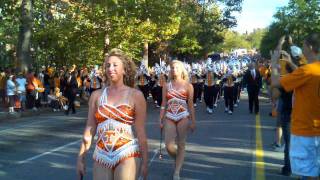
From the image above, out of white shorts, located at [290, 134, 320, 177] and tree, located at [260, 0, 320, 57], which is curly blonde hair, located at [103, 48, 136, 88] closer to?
white shorts, located at [290, 134, 320, 177]

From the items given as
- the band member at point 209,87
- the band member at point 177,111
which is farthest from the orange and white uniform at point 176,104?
the band member at point 209,87

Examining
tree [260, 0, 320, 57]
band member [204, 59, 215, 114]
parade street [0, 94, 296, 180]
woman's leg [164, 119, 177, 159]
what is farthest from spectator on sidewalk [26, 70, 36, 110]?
tree [260, 0, 320, 57]

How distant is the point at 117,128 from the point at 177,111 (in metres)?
3.61

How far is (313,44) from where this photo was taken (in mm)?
5492

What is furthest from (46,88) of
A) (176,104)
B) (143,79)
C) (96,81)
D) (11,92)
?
(176,104)

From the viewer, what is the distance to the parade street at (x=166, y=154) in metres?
8.95

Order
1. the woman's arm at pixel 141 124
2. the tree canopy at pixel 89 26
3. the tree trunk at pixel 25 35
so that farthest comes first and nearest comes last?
the tree canopy at pixel 89 26 → the tree trunk at pixel 25 35 → the woman's arm at pixel 141 124

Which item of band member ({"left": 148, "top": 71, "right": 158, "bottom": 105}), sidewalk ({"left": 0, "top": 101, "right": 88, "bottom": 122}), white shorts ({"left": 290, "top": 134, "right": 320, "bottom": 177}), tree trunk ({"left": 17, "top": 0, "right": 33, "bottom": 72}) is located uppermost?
tree trunk ({"left": 17, "top": 0, "right": 33, "bottom": 72})

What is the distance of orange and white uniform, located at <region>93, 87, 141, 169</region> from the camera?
15.2 feet

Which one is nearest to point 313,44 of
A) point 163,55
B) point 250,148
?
point 250,148

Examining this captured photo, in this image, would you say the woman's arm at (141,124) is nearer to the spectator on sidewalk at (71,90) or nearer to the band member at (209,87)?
the band member at (209,87)

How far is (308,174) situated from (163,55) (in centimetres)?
4567

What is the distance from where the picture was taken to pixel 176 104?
8.27 m

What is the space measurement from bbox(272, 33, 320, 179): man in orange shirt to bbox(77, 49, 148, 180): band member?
157 cm
